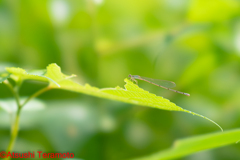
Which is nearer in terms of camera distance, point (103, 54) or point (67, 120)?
point (67, 120)

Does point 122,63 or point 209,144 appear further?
point 122,63

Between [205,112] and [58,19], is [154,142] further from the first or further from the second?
[58,19]

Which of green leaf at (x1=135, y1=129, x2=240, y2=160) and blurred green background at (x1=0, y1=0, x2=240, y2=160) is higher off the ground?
blurred green background at (x1=0, y1=0, x2=240, y2=160)

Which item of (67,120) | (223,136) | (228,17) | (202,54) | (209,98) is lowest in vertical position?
(223,136)

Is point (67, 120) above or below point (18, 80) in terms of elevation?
above

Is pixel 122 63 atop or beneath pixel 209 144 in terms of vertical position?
atop

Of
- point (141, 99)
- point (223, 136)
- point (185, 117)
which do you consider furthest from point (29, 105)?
point (185, 117)

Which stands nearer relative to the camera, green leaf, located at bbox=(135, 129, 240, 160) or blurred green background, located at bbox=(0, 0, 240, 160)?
green leaf, located at bbox=(135, 129, 240, 160)

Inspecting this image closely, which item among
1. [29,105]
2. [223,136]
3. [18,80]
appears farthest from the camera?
[29,105]
